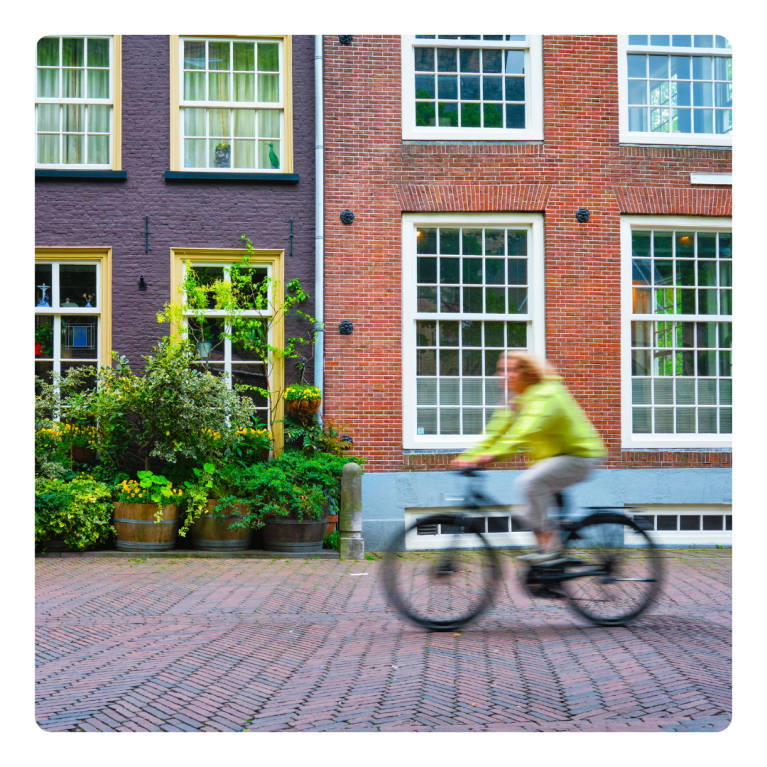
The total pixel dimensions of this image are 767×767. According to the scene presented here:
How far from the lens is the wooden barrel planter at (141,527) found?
341 inches

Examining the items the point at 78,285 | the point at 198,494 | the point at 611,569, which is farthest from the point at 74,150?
the point at 611,569

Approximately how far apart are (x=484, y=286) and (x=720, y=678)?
664 cm

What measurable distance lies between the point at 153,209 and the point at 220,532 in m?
4.31

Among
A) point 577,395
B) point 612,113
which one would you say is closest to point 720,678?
point 577,395

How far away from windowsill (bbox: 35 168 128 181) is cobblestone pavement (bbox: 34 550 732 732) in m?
5.37

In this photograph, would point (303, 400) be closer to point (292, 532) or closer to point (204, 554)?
point (292, 532)

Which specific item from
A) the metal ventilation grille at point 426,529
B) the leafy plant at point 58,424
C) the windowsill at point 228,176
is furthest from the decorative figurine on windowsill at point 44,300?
the metal ventilation grille at point 426,529

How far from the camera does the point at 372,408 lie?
32.2 ft

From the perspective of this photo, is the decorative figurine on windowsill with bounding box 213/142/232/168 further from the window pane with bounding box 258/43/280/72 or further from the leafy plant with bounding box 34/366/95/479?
the leafy plant with bounding box 34/366/95/479

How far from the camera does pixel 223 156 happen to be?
405 inches

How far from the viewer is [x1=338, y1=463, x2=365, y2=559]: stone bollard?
8727 mm

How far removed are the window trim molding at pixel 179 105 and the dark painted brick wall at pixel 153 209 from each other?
0.26 feet

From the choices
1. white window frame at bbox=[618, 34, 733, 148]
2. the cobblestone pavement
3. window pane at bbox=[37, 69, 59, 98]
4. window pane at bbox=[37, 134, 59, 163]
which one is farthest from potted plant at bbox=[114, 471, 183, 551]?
white window frame at bbox=[618, 34, 733, 148]

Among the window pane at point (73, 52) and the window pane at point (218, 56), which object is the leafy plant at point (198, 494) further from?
the window pane at point (73, 52)
